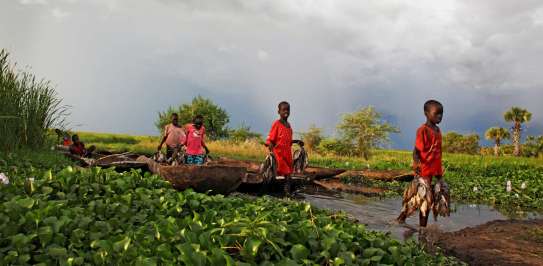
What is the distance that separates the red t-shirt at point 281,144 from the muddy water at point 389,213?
0.92 meters

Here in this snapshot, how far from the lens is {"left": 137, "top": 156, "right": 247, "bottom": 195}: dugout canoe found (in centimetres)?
774

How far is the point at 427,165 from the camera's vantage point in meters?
7.92

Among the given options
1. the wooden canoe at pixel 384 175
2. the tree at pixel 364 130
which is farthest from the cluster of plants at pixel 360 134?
the wooden canoe at pixel 384 175

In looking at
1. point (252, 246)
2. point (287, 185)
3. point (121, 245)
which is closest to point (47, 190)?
point (121, 245)

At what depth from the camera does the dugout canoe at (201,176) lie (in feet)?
25.4

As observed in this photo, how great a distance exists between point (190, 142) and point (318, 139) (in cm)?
2782

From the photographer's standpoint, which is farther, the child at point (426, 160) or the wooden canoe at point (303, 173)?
the wooden canoe at point (303, 173)

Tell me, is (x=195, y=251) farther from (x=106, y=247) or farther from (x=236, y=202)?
(x=236, y=202)

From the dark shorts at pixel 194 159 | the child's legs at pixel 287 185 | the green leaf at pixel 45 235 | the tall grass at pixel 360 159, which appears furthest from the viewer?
the tall grass at pixel 360 159

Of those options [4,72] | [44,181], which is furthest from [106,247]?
[4,72]

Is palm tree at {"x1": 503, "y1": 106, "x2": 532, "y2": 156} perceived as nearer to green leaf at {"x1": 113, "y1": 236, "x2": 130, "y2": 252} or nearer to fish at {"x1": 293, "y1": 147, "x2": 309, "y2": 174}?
fish at {"x1": 293, "y1": 147, "x2": 309, "y2": 174}

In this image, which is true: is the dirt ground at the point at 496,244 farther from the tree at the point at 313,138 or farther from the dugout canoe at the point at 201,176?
the tree at the point at 313,138

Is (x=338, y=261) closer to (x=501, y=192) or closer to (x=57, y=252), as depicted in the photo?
(x=57, y=252)

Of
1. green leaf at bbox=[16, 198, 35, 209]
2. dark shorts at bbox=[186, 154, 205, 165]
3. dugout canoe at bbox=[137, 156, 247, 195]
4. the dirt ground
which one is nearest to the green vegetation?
dark shorts at bbox=[186, 154, 205, 165]
